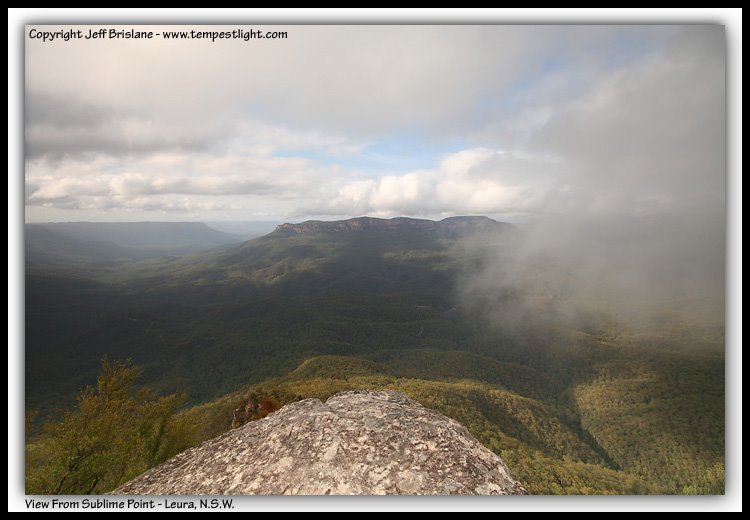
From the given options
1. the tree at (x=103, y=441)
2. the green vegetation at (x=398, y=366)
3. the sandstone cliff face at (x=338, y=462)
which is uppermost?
the sandstone cliff face at (x=338, y=462)

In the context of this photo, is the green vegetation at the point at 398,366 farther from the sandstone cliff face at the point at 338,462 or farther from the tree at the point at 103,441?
the sandstone cliff face at the point at 338,462

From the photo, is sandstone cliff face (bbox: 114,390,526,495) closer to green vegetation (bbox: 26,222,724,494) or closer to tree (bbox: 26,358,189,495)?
tree (bbox: 26,358,189,495)

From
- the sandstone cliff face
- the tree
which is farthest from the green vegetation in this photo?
the sandstone cliff face

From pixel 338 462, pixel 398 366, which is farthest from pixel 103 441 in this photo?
pixel 398 366

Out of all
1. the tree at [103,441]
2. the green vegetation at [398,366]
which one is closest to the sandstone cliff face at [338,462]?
the tree at [103,441]

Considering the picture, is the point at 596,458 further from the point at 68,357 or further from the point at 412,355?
the point at 68,357

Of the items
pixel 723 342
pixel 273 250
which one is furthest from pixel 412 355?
pixel 273 250
